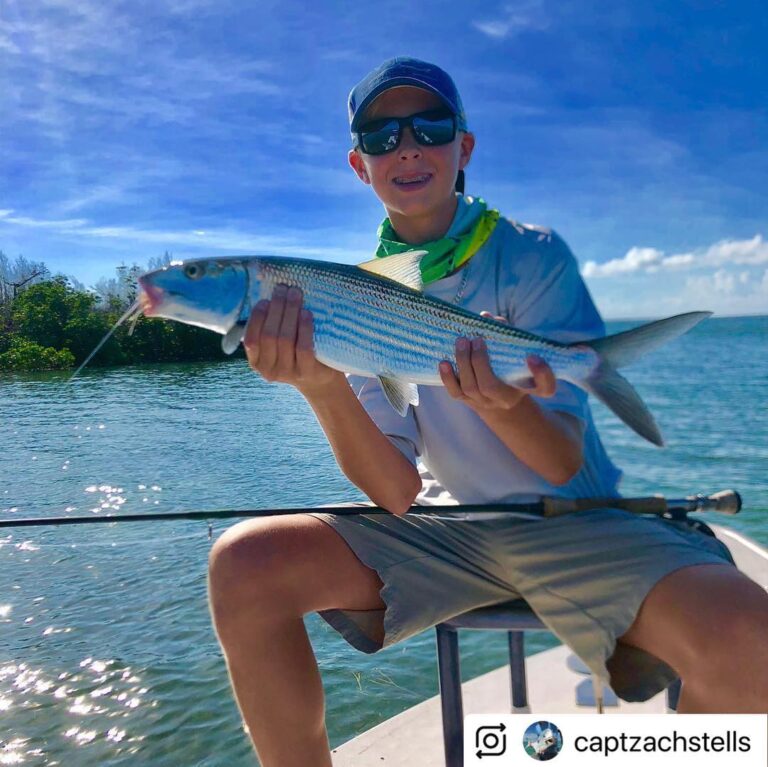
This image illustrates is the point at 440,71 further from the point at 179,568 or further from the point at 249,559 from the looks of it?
Result: the point at 179,568

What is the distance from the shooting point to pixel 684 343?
240 ft

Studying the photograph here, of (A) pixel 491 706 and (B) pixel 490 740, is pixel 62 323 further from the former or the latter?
(B) pixel 490 740

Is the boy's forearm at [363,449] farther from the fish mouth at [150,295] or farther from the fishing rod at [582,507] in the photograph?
the fish mouth at [150,295]

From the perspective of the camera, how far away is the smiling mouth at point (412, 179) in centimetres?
286

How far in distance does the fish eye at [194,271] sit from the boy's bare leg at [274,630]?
2.79 ft

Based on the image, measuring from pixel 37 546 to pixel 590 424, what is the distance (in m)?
8.00

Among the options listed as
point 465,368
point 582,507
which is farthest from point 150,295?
point 582,507

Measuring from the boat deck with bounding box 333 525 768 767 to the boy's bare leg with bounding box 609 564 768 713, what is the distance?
3.90 feet

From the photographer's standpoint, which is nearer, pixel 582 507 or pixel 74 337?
pixel 582 507

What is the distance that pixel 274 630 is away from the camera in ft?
7.18

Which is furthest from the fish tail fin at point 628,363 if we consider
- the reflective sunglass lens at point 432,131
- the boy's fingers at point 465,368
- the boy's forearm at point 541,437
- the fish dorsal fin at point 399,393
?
the reflective sunglass lens at point 432,131

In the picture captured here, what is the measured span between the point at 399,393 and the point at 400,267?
1.44 ft

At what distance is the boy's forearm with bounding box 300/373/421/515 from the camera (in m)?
2.53

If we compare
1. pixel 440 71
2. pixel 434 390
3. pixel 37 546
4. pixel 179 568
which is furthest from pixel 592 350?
pixel 37 546
